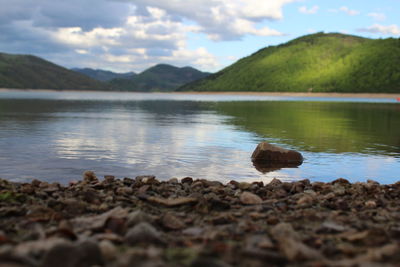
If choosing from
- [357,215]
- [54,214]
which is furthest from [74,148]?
[357,215]

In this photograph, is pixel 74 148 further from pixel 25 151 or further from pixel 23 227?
pixel 23 227

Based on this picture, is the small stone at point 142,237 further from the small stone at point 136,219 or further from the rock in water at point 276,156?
the rock in water at point 276,156

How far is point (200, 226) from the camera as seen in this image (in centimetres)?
889

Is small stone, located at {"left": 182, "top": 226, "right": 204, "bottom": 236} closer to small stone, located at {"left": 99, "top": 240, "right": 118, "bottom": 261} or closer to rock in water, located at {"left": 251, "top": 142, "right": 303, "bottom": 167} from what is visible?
small stone, located at {"left": 99, "top": 240, "right": 118, "bottom": 261}

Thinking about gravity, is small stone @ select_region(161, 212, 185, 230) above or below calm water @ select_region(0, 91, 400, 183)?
above

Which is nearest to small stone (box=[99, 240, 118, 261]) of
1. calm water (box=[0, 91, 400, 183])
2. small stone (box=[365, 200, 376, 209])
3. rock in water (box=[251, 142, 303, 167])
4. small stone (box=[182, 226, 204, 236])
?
small stone (box=[182, 226, 204, 236])

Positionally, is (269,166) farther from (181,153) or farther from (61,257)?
(61,257)

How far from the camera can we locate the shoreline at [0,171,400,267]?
6117 millimetres

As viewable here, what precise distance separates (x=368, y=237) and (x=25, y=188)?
30.6 feet

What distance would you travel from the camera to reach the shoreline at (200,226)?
6.12m

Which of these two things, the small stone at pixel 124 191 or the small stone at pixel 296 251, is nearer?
the small stone at pixel 296 251

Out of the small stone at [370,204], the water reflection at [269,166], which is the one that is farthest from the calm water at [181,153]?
the small stone at [370,204]

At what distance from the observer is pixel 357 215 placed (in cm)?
1023

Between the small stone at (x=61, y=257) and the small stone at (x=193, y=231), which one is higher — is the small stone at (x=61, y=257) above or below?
above
